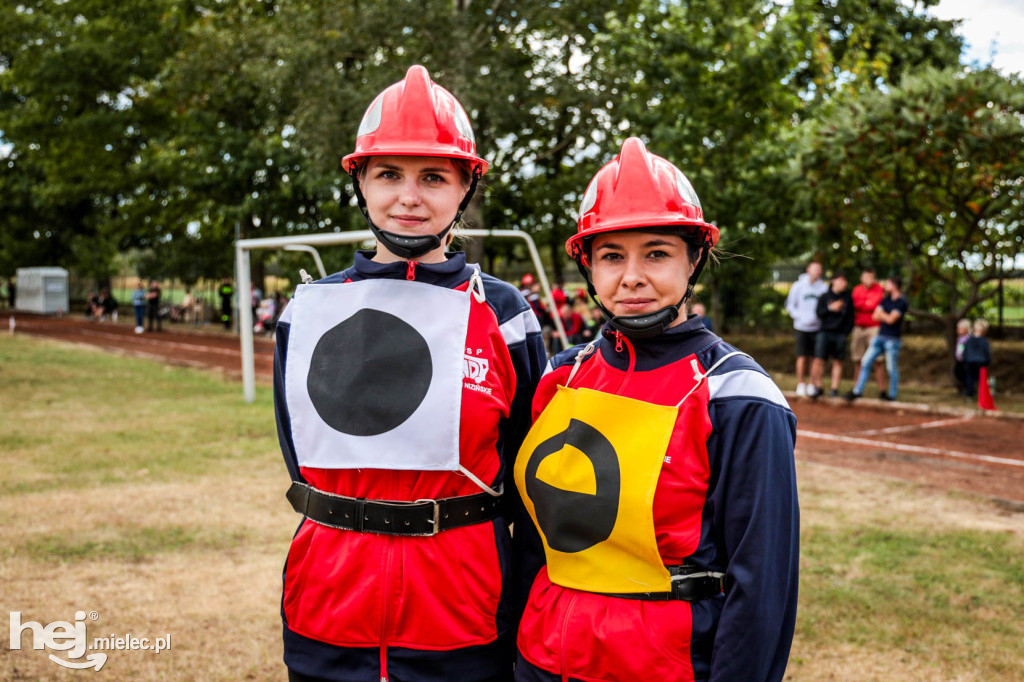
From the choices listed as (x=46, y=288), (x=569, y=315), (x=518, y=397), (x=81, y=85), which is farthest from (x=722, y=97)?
(x=46, y=288)

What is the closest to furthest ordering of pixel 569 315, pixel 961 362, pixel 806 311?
1. pixel 806 311
2. pixel 961 362
3. pixel 569 315

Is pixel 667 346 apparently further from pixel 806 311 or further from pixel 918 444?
pixel 806 311

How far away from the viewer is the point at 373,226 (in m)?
2.34

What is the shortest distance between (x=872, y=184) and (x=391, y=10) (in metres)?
9.06

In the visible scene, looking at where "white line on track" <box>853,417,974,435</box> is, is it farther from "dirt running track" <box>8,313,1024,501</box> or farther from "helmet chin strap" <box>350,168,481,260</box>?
"helmet chin strap" <box>350,168,481,260</box>

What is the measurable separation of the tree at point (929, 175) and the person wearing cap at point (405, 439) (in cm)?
1224

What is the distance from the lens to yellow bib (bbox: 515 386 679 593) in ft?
6.29

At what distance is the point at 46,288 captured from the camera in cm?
4094

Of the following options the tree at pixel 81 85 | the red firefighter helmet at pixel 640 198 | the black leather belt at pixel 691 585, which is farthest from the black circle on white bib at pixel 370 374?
the tree at pixel 81 85

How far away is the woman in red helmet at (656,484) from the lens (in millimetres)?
1844

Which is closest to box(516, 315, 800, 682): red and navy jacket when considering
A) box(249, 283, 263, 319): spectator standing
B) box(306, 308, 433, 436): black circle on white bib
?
box(306, 308, 433, 436): black circle on white bib

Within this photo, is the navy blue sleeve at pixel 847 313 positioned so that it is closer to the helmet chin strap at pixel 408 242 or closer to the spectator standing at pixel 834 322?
the spectator standing at pixel 834 322

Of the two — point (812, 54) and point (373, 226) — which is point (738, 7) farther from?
point (373, 226)

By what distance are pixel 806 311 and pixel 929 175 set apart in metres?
2.78
